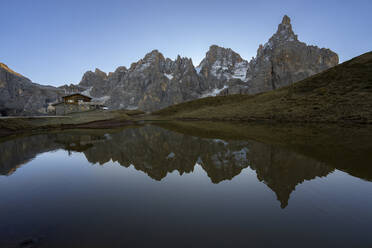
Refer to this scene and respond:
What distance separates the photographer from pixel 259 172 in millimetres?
7410

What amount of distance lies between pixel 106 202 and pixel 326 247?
213 inches

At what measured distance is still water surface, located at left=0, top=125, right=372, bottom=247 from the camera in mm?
3459

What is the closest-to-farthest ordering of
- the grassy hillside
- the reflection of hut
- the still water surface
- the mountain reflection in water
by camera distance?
1. the still water surface
2. the mountain reflection in water
3. the grassy hillside
4. the reflection of hut

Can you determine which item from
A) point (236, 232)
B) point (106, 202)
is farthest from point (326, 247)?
point (106, 202)

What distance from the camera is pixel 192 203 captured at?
16.3 ft

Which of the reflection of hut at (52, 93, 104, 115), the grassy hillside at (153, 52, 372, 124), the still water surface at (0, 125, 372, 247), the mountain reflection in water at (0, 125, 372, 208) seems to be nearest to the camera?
the still water surface at (0, 125, 372, 247)

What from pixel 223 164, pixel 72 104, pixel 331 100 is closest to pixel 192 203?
pixel 223 164

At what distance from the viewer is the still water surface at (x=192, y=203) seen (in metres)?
3.46

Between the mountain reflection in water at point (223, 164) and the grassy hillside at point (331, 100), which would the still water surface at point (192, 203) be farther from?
the grassy hillside at point (331, 100)

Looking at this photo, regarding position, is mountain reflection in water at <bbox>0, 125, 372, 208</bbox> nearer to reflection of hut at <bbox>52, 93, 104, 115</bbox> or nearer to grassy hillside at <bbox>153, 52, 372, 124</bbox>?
grassy hillside at <bbox>153, 52, 372, 124</bbox>

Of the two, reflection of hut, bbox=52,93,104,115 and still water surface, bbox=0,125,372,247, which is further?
reflection of hut, bbox=52,93,104,115

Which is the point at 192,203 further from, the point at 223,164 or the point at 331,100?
the point at 331,100

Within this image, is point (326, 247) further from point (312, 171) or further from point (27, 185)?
point (27, 185)

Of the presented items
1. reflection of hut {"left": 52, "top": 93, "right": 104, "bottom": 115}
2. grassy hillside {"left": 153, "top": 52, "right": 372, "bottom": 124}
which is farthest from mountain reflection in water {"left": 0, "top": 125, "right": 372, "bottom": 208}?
reflection of hut {"left": 52, "top": 93, "right": 104, "bottom": 115}
